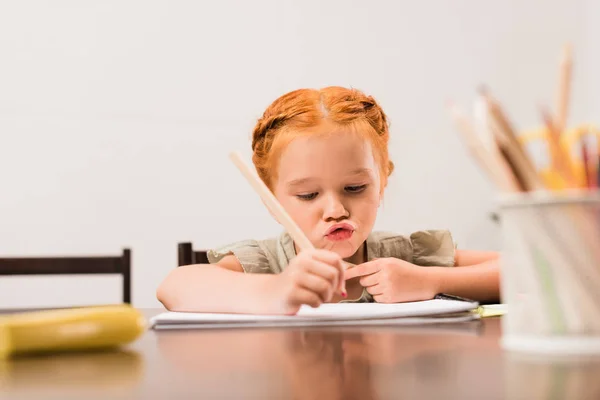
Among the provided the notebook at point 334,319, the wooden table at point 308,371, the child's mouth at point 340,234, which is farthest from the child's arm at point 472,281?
the wooden table at point 308,371

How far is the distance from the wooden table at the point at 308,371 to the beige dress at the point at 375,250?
0.60 meters

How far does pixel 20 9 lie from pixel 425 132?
4.42ft

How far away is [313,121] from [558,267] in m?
0.69

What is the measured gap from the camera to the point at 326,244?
38.9 inches

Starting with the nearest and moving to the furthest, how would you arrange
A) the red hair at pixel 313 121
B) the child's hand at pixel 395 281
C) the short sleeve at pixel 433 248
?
the child's hand at pixel 395 281, the red hair at pixel 313 121, the short sleeve at pixel 433 248

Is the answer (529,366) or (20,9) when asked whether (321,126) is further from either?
(20,9)

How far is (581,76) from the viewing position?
284cm

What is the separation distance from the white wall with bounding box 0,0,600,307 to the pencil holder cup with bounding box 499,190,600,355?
200cm

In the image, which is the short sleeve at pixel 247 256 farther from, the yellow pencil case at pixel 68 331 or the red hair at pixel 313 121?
the yellow pencil case at pixel 68 331

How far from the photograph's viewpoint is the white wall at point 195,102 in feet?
7.58

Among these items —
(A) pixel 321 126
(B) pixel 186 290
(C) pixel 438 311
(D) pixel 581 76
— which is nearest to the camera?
(C) pixel 438 311

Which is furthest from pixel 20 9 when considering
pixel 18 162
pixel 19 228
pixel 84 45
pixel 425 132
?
pixel 425 132

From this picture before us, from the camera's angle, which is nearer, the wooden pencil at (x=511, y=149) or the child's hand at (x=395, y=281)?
the wooden pencil at (x=511, y=149)

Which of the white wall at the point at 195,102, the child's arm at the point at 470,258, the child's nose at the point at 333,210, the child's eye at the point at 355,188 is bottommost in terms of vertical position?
the child's arm at the point at 470,258
